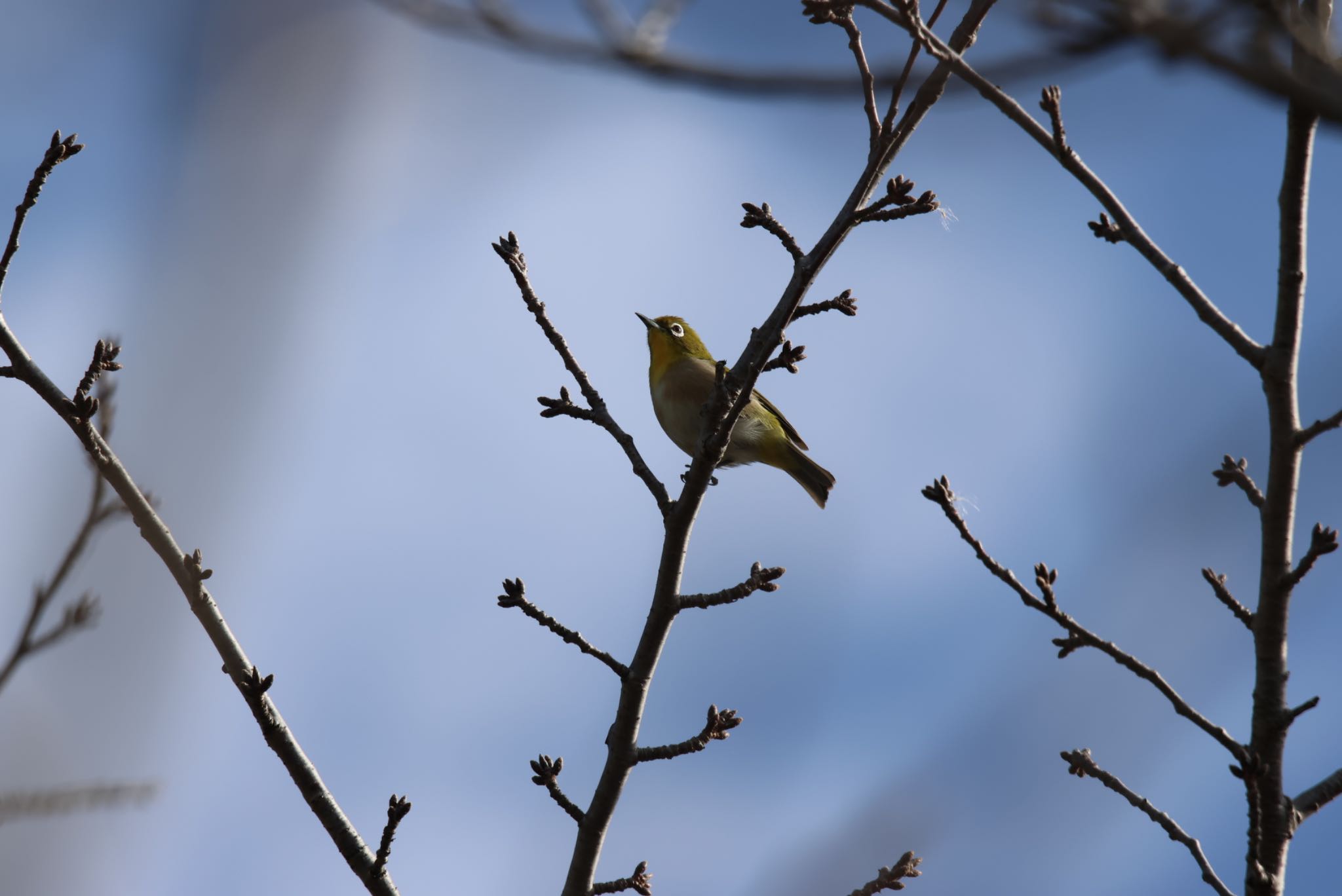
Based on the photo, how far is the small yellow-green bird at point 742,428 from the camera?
8.76 meters

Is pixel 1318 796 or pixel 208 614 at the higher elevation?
pixel 208 614

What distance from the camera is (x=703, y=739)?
184 inches

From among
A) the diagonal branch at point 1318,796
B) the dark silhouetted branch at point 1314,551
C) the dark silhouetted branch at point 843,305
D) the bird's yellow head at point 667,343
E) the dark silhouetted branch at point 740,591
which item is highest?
the bird's yellow head at point 667,343

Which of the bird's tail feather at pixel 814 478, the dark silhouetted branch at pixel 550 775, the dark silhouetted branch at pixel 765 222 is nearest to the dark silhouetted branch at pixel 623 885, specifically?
the dark silhouetted branch at pixel 550 775

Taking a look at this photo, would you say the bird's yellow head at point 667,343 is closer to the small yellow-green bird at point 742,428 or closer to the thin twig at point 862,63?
the small yellow-green bird at point 742,428

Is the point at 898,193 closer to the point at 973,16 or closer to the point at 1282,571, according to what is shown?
the point at 973,16

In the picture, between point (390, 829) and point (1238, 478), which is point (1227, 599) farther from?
point (390, 829)

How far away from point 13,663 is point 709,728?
288 centimetres

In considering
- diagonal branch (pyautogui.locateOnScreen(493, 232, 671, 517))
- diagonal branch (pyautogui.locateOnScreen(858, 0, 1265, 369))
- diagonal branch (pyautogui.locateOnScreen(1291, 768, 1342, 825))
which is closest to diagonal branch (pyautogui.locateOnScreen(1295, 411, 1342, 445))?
diagonal branch (pyautogui.locateOnScreen(858, 0, 1265, 369))

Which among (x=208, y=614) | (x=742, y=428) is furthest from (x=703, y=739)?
(x=742, y=428)

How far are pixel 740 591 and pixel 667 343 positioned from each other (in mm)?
5611

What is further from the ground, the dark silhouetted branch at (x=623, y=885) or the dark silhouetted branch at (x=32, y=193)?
the dark silhouetted branch at (x=32, y=193)

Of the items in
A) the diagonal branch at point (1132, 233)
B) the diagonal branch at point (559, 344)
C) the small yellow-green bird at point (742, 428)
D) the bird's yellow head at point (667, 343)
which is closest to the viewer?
the diagonal branch at point (1132, 233)

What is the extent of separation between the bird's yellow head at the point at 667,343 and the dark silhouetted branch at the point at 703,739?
16.9 feet
